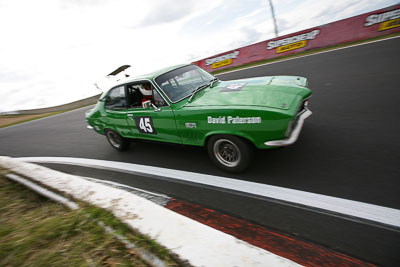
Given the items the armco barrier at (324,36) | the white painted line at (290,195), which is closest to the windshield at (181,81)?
the white painted line at (290,195)

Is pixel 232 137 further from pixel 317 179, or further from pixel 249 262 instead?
pixel 249 262

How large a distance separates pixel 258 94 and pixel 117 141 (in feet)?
10.8

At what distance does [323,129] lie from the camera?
3.75 metres

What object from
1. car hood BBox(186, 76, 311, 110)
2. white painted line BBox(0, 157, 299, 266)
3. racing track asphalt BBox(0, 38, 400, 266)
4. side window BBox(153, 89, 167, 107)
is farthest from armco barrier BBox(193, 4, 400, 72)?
white painted line BBox(0, 157, 299, 266)

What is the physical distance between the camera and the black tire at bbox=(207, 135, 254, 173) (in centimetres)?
274

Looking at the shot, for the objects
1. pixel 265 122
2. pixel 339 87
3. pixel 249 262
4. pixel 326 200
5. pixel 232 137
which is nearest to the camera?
pixel 249 262

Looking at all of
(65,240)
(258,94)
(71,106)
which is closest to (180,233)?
(65,240)

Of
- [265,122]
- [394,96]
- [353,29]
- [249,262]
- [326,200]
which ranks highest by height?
[353,29]

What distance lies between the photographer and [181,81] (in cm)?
369

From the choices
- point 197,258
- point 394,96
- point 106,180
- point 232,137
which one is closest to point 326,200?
point 232,137

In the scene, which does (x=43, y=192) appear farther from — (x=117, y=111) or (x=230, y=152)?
(x=230, y=152)

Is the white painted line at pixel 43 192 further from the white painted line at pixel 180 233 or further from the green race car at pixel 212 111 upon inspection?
the green race car at pixel 212 111

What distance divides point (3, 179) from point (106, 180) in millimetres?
1642

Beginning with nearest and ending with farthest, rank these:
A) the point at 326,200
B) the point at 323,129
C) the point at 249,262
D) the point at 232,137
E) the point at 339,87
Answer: the point at 249,262 → the point at 326,200 → the point at 232,137 → the point at 323,129 → the point at 339,87
